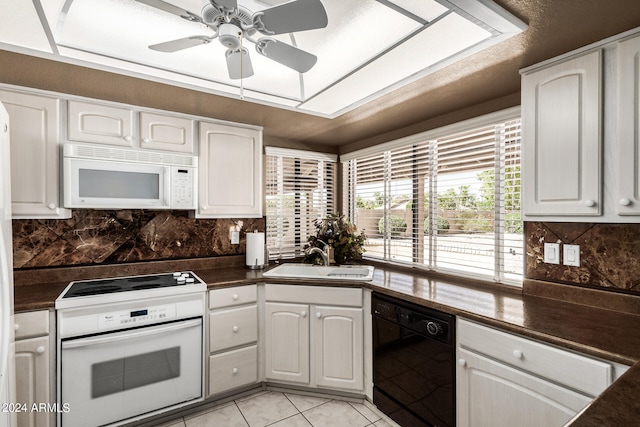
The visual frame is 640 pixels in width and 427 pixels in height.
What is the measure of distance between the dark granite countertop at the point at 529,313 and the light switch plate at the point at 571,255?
0.22 m

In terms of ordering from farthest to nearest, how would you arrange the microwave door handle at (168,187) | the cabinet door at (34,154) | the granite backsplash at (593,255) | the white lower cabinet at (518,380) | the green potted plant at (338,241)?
1. the green potted plant at (338,241)
2. the microwave door handle at (168,187)
3. the cabinet door at (34,154)
4. the granite backsplash at (593,255)
5. the white lower cabinet at (518,380)

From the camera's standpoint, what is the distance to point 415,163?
2.71m

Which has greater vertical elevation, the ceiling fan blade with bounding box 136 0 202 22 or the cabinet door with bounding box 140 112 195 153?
the ceiling fan blade with bounding box 136 0 202 22

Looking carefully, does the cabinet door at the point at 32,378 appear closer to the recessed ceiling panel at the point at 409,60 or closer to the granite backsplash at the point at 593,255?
the recessed ceiling panel at the point at 409,60

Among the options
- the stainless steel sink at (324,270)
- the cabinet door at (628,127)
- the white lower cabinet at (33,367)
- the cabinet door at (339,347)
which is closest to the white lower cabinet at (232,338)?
the stainless steel sink at (324,270)

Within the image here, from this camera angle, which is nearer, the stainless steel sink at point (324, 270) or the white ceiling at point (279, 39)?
the white ceiling at point (279, 39)

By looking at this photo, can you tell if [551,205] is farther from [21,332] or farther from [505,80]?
[21,332]

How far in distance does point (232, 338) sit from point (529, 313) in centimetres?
188

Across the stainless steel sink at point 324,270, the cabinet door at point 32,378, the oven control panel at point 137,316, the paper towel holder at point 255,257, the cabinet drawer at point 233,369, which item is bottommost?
the cabinet drawer at point 233,369

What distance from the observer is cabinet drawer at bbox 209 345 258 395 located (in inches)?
87.6

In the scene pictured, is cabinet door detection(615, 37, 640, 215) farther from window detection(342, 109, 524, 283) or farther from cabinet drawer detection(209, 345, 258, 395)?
cabinet drawer detection(209, 345, 258, 395)

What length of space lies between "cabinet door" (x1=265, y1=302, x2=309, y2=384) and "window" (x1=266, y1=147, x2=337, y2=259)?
0.85 metres

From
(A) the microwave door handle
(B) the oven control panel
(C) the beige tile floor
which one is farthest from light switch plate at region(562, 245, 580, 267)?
(A) the microwave door handle

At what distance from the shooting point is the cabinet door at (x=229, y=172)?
252 cm
